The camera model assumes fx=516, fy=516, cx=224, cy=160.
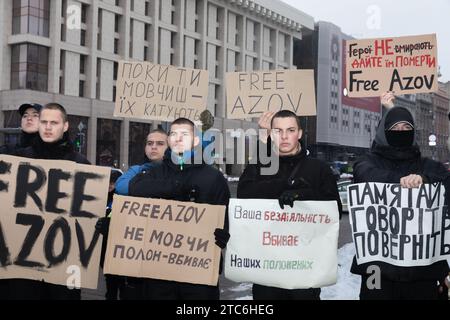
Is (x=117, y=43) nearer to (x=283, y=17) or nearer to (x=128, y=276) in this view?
(x=283, y=17)

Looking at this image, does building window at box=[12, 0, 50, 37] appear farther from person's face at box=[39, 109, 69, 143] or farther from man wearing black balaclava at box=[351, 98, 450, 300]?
man wearing black balaclava at box=[351, 98, 450, 300]

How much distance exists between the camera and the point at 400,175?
382cm

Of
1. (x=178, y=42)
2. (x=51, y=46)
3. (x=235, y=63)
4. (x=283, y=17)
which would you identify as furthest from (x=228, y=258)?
(x=283, y=17)

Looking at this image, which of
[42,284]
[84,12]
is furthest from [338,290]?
[84,12]

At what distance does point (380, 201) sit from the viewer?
388 cm

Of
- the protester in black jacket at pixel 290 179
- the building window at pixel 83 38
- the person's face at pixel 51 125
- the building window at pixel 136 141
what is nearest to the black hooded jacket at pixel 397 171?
the protester in black jacket at pixel 290 179

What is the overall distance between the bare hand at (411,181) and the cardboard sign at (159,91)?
3.15m

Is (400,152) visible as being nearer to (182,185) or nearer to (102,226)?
(182,185)

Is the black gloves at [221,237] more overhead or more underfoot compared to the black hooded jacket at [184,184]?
more underfoot

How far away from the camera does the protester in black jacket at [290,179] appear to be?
3.68 meters

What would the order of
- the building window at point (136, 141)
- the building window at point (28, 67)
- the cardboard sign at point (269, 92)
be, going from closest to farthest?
the cardboard sign at point (269, 92) < the building window at point (28, 67) < the building window at point (136, 141)

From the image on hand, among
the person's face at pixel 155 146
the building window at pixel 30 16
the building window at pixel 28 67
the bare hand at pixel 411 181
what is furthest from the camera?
the building window at pixel 28 67

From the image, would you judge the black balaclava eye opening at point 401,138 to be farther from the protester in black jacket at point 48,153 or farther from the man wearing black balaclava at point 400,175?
the protester in black jacket at point 48,153
